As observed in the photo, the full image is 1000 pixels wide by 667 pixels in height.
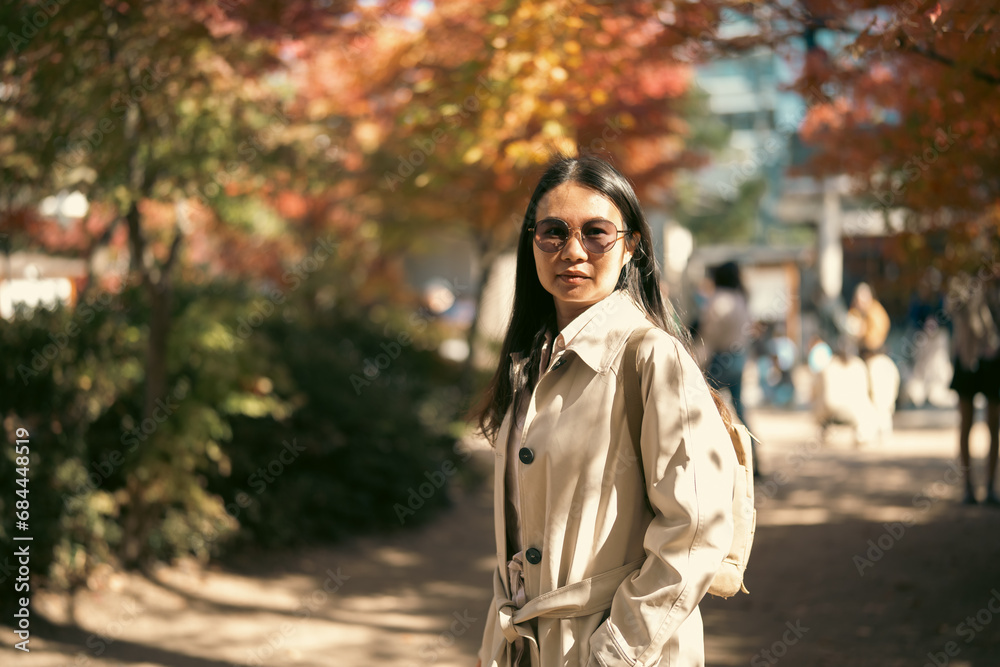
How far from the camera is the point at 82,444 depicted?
18.5 feet

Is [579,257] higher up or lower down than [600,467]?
higher up

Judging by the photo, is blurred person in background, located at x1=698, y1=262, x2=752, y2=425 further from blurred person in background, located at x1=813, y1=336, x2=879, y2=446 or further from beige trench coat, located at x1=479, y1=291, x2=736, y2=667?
beige trench coat, located at x1=479, y1=291, x2=736, y2=667

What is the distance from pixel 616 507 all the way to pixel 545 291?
0.64 metres

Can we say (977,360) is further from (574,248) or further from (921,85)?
(574,248)

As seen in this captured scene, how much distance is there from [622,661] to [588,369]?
0.62 metres

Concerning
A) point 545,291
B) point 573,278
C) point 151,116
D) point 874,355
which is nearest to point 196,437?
point 151,116

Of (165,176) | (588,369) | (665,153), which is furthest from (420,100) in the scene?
(665,153)

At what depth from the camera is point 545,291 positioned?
2.32m

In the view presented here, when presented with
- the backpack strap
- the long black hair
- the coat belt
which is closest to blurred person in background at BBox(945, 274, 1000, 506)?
the long black hair

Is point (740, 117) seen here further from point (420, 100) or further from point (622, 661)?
point (622, 661)

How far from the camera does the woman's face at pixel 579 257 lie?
6.75ft

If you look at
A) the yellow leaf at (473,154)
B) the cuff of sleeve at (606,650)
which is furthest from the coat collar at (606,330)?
the yellow leaf at (473,154)

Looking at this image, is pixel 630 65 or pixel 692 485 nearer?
pixel 692 485

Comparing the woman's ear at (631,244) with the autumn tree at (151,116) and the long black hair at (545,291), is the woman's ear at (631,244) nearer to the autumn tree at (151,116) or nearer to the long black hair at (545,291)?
the long black hair at (545,291)
